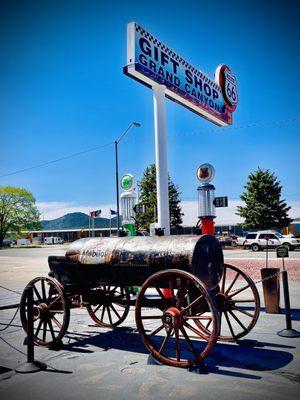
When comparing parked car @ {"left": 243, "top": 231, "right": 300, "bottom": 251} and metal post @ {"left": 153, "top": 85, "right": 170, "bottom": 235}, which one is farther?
parked car @ {"left": 243, "top": 231, "right": 300, "bottom": 251}

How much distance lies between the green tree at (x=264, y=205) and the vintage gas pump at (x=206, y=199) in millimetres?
34095

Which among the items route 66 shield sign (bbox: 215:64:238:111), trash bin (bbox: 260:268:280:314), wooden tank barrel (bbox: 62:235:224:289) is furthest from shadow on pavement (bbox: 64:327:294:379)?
route 66 shield sign (bbox: 215:64:238:111)

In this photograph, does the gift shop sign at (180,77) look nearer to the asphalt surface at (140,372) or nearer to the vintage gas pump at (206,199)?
the vintage gas pump at (206,199)

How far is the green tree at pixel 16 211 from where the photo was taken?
2549 inches

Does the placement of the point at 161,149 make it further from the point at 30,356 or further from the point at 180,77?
the point at 30,356

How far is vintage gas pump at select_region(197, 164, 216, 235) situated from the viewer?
27.4ft

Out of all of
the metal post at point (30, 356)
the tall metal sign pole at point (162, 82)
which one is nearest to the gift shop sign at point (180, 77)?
the tall metal sign pole at point (162, 82)

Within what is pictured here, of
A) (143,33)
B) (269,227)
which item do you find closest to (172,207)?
(269,227)

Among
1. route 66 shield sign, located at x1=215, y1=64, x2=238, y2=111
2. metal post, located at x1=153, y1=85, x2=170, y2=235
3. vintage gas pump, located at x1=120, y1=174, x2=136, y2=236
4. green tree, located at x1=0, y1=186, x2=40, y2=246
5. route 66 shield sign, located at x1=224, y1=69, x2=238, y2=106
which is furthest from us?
green tree, located at x1=0, y1=186, x2=40, y2=246

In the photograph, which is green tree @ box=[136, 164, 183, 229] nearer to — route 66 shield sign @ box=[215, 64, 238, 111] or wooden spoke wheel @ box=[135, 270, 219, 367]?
route 66 shield sign @ box=[215, 64, 238, 111]

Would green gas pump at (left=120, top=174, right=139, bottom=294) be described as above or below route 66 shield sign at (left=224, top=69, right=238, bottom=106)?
below

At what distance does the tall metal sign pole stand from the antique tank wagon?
3.26 meters

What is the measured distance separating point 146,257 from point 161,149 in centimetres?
490

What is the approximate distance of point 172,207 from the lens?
42.8 m
